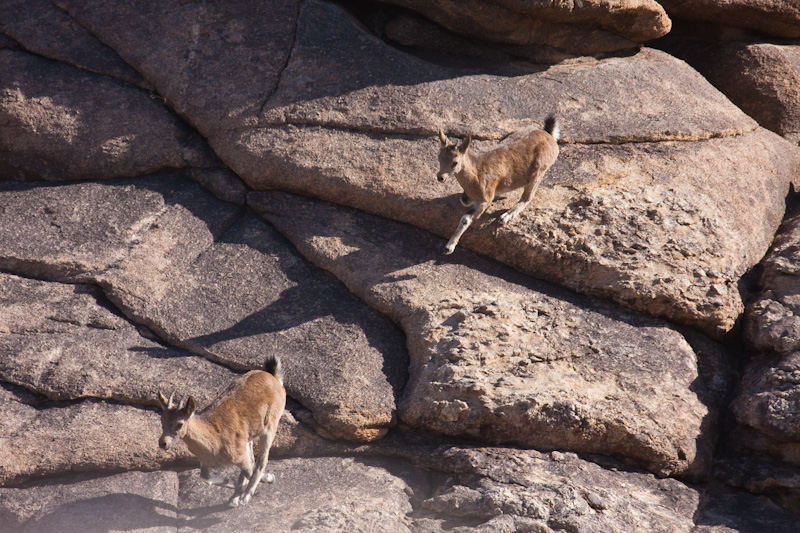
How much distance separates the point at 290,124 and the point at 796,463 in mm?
6880

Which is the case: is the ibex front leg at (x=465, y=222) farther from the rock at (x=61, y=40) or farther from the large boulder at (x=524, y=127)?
the rock at (x=61, y=40)

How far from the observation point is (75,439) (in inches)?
298

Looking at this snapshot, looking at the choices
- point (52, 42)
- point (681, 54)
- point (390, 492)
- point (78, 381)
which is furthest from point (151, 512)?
point (681, 54)

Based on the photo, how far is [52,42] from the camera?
10.5 meters

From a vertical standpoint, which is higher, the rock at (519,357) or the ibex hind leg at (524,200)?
the ibex hind leg at (524,200)

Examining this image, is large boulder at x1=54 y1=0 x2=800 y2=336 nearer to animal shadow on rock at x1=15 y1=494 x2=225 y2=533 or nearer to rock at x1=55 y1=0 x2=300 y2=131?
rock at x1=55 y1=0 x2=300 y2=131

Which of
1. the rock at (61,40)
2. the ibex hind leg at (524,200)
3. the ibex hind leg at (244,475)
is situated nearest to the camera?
the ibex hind leg at (244,475)

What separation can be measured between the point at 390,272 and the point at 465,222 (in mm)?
1040

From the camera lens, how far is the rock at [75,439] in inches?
294

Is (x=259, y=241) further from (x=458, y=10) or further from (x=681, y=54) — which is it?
(x=681, y=54)

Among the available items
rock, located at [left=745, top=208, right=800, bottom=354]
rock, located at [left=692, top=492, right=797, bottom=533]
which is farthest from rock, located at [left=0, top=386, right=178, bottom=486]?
rock, located at [left=745, top=208, right=800, bottom=354]

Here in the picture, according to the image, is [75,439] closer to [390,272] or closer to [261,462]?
[261,462]

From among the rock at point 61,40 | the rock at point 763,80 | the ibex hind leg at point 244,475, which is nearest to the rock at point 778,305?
the rock at point 763,80

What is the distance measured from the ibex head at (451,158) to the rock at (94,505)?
14.3 ft
